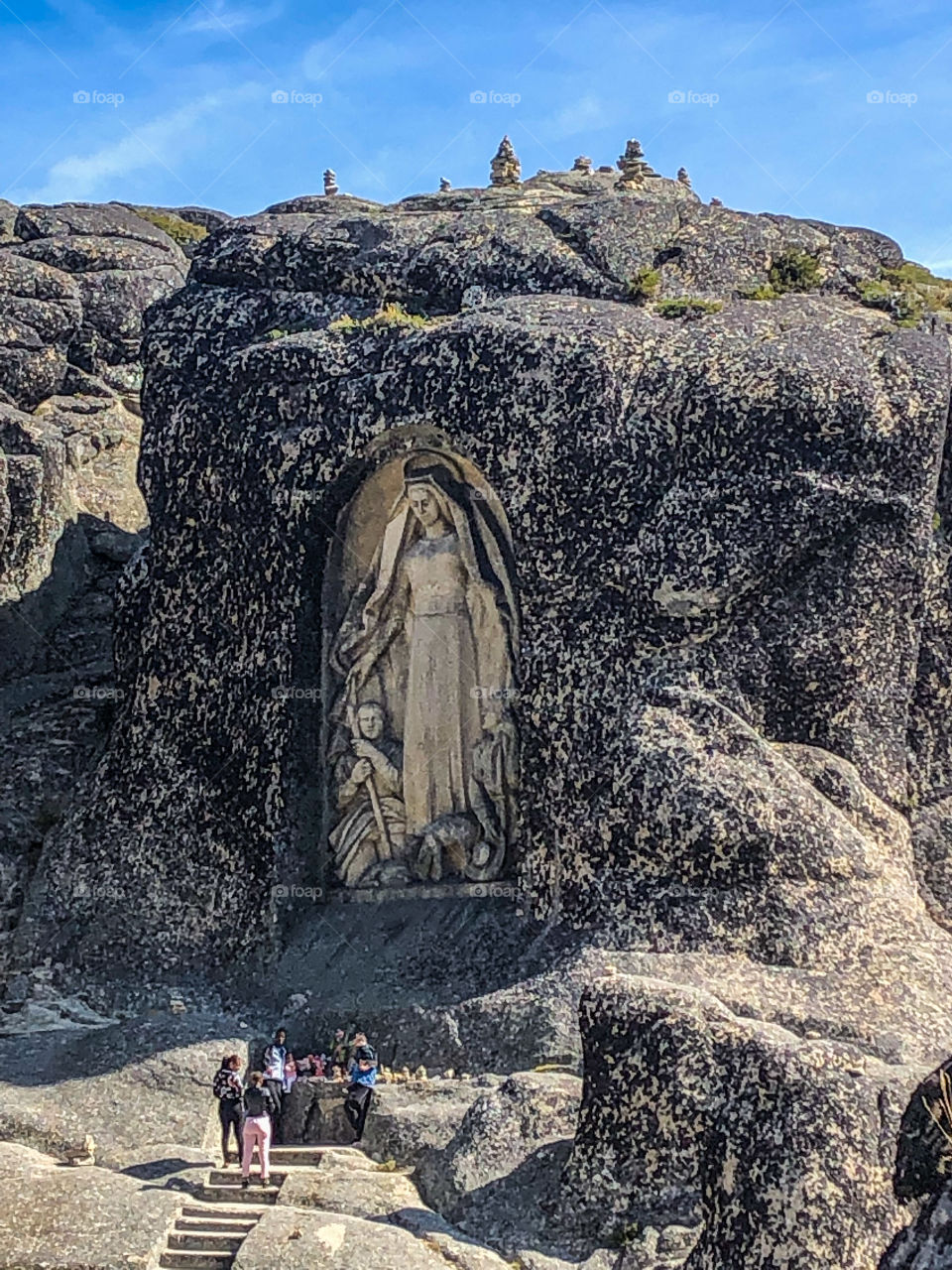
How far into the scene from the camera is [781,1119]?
1406 centimetres

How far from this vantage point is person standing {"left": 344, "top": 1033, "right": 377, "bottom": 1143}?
19.2m

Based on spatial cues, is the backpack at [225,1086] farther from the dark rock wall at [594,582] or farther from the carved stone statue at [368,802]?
the carved stone statue at [368,802]

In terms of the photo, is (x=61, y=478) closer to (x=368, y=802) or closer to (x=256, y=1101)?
(x=368, y=802)

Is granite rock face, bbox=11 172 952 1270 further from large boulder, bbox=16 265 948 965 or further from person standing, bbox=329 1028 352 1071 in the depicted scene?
person standing, bbox=329 1028 352 1071

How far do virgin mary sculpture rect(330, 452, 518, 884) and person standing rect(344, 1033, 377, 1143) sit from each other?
3.23 metres

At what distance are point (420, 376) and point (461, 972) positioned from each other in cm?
685

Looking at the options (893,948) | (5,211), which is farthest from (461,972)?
(5,211)

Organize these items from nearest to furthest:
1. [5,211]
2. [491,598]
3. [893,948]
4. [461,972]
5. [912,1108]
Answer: [912,1108]
[893,948]
[461,972]
[491,598]
[5,211]

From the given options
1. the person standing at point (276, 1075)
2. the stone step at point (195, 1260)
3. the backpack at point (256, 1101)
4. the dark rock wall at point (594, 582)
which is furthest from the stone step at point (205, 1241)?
the dark rock wall at point (594, 582)

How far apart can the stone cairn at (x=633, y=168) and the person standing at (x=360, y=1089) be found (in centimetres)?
1393

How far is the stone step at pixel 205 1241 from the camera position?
1675 cm

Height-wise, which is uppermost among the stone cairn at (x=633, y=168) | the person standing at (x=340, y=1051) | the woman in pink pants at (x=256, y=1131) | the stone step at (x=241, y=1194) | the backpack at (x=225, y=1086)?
the stone cairn at (x=633, y=168)

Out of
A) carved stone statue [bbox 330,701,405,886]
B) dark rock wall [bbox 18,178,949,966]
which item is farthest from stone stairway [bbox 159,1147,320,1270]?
carved stone statue [bbox 330,701,405,886]

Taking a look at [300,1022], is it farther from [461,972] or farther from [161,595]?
[161,595]
